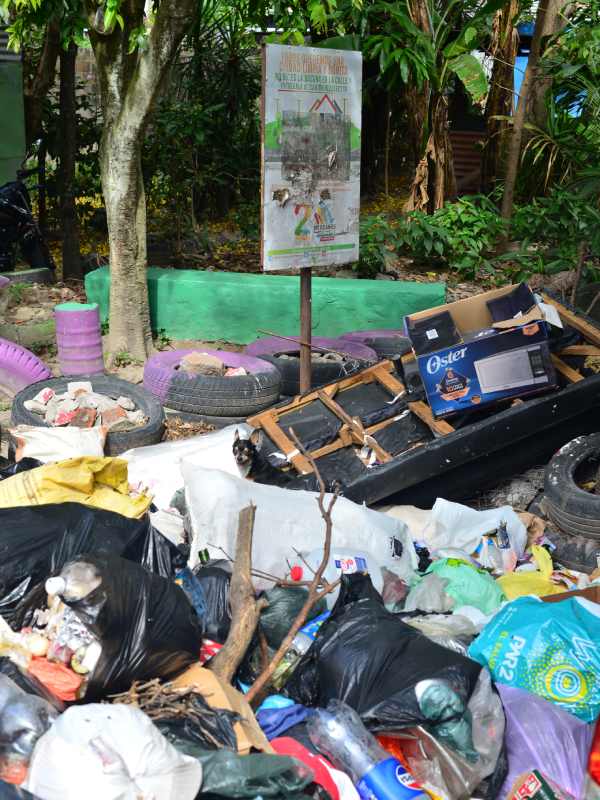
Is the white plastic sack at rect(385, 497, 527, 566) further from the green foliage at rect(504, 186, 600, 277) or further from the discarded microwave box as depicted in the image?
the green foliage at rect(504, 186, 600, 277)

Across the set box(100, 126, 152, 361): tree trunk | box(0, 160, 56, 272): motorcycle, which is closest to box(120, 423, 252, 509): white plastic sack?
box(100, 126, 152, 361): tree trunk

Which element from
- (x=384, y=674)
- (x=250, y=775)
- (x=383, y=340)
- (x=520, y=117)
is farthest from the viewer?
(x=520, y=117)

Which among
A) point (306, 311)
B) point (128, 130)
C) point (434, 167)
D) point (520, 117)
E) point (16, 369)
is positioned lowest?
point (16, 369)

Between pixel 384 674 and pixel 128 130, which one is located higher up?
pixel 128 130

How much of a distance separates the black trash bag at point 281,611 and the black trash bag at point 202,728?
640 millimetres

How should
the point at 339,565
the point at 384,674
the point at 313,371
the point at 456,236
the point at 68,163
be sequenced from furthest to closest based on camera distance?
the point at 456,236 → the point at 68,163 → the point at 313,371 → the point at 339,565 → the point at 384,674

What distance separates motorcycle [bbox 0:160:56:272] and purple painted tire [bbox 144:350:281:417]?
3680 mm

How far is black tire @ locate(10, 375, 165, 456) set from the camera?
5363mm

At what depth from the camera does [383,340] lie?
6805 mm

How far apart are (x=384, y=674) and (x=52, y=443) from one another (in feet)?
8.62

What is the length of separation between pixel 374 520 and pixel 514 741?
4.77 ft

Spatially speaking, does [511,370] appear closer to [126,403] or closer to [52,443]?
[126,403]

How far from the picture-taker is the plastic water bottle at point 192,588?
340cm

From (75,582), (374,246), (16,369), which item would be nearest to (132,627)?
(75,582)
